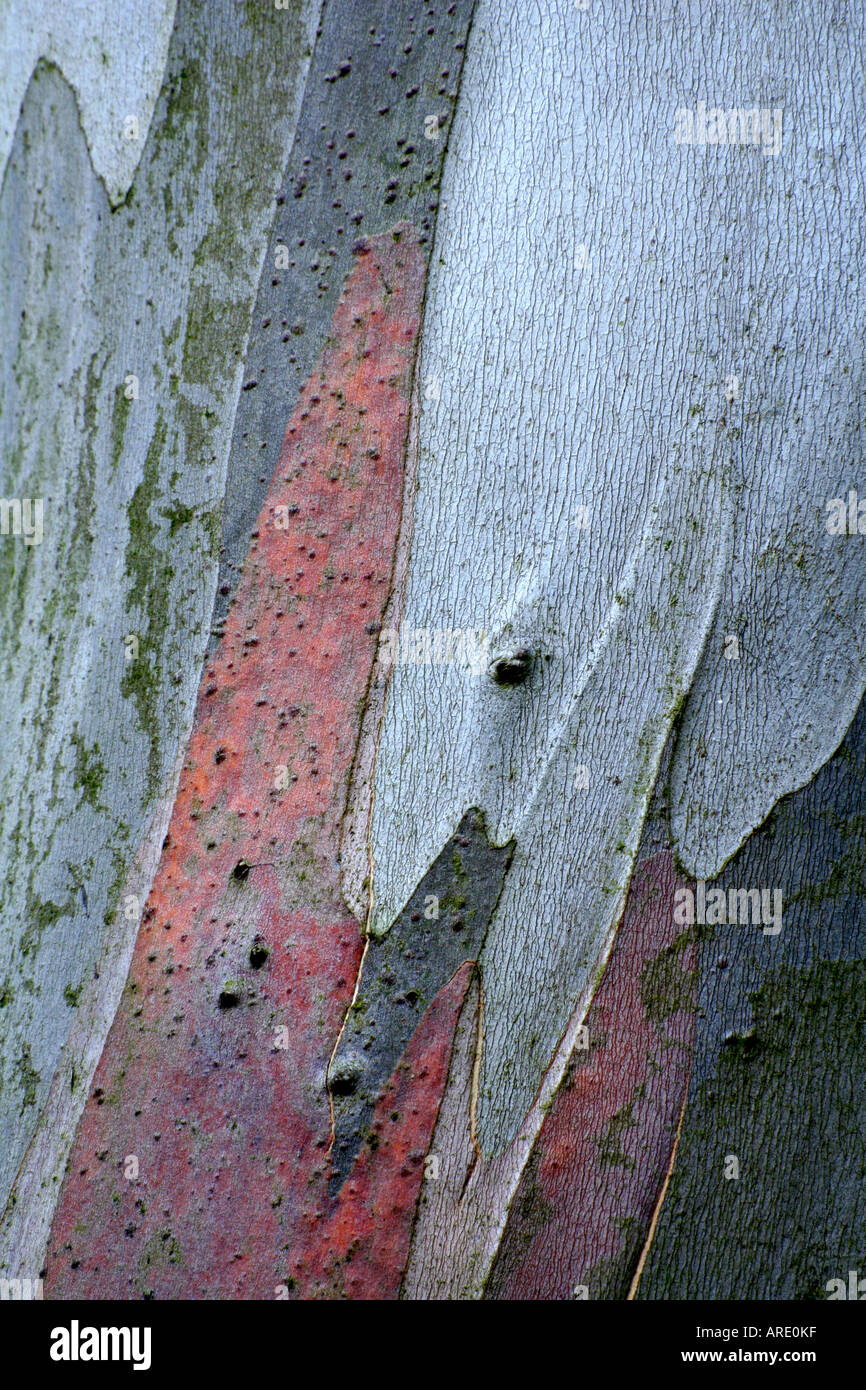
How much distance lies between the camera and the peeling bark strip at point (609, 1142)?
3.93 feet

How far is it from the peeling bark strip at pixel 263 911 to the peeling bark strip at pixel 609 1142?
0.27 metres

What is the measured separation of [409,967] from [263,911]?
0.21 meters

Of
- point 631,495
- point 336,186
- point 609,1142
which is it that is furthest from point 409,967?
point 336,186

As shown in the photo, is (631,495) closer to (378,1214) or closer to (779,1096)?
(779,1096)

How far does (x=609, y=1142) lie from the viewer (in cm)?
121

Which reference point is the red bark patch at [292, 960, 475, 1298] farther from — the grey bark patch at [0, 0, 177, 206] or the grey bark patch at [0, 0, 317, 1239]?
the grey bark patch at [0, 0, 177, 206]

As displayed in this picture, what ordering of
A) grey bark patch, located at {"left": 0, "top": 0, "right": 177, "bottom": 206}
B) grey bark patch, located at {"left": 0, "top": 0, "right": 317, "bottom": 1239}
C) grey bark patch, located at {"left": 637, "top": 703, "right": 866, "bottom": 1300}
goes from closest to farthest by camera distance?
grey bark patch, located at {"left": 637, "top": 703, "right": 866, "bottom": 1300} < grey bark patch, located at {"left": 0, "top": 0, "right": 317, "bottom": 1239} < grey bark patch, located at {"left": 0, "top": 0, "right": 177, "bottom": 206}

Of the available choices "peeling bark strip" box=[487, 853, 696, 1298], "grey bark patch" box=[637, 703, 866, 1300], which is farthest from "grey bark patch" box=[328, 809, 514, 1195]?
"grey bark patch" box=[637, 703, 866, 1300]

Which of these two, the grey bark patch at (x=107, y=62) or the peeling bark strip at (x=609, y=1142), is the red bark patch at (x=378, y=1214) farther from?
the grey bark patch at (x=107, y=62)

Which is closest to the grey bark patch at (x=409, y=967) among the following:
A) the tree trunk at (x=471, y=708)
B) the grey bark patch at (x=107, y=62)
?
the tree trunk at (x=471, y=708)

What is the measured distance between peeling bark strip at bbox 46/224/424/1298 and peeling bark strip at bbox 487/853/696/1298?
0.27 metres

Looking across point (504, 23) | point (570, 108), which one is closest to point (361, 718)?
point (570, 108)

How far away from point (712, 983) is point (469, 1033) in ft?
1.04

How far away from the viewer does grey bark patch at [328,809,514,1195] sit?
1215mm
